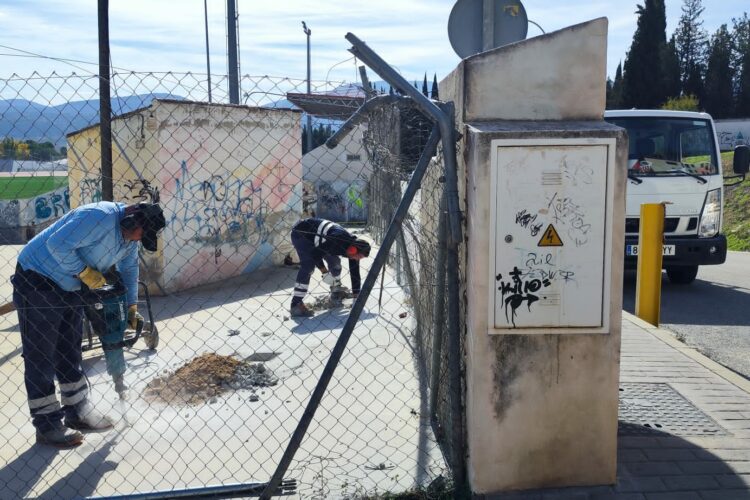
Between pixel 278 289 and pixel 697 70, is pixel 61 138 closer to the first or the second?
pixel 278 289

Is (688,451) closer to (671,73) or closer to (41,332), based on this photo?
(41,332)

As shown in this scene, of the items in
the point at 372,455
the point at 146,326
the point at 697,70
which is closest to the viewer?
the point at 372,455

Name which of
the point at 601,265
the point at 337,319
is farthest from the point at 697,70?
the point at 601,265

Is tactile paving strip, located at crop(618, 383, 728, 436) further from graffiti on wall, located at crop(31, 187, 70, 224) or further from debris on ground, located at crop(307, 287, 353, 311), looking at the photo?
graffiti on wall, located at crop(31, 187, 70, 224)

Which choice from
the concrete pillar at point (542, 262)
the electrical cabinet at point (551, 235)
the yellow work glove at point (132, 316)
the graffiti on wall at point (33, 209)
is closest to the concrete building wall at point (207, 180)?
the yellow work glove at point (132, 316)

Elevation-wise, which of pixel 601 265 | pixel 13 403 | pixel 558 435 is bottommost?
pixel 13 403

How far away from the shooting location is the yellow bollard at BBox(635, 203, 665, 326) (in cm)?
684

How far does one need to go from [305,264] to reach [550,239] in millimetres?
5349

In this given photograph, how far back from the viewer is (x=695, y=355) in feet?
18.6

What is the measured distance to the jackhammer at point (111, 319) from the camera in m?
4.64

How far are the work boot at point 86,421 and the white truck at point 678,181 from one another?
687cm

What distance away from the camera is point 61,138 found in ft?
17.1

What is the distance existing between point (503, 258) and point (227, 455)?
2069 millimetres

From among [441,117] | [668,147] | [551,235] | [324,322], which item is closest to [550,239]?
[551,235]
